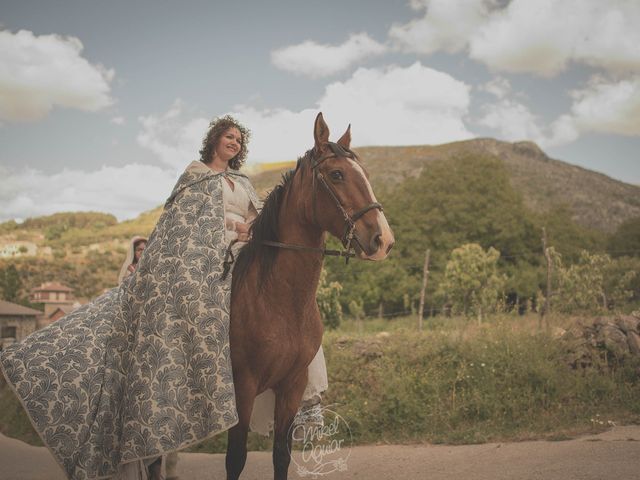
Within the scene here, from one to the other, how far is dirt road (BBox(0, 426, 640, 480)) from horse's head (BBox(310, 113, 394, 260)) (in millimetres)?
3249

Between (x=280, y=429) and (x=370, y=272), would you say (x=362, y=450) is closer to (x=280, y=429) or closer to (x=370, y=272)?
(x=280, y=429)

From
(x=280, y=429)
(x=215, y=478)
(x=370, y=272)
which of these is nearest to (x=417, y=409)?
(x=215, y=478)

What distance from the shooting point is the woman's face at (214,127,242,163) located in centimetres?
441

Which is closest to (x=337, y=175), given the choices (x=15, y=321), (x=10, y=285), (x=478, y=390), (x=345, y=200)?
(x=345, y=200)

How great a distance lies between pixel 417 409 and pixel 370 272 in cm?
2570

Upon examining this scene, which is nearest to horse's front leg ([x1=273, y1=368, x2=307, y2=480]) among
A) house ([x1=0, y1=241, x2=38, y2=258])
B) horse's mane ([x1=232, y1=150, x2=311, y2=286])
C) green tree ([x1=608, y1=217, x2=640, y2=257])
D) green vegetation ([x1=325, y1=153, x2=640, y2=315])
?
horse's mane ([x1=232, y1=150, x2=311, y2=286])

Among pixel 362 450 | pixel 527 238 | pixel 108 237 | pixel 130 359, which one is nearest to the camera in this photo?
pixel 130 359

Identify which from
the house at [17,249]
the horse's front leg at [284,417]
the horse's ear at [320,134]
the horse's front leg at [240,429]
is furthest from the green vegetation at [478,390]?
the house at [17,249]

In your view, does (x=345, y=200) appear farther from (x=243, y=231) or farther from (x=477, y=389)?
(x=477, y=389)

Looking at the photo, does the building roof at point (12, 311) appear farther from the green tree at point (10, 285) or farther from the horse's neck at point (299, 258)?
the horse's neck at point (299, 258)

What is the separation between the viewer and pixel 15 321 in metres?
28.5

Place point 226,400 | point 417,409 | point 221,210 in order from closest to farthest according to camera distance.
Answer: point 226,400 → point 221,210 → point 417,409

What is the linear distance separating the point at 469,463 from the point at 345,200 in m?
4.01

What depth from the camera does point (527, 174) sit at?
76375 millimetres
